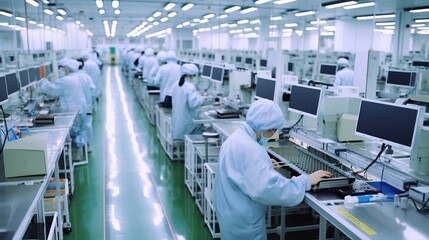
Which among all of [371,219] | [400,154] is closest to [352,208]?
[371,219]

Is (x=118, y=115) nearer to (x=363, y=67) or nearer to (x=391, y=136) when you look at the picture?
(x=363, y=67)

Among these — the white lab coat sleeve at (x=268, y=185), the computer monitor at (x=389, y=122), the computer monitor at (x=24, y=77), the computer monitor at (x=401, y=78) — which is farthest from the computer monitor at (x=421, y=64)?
the computer monitor at (x=24, y=77)

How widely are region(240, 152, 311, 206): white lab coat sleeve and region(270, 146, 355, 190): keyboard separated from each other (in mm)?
148

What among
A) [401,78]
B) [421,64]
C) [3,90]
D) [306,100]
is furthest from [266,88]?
[421,64]

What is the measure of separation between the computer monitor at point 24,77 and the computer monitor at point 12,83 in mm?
316

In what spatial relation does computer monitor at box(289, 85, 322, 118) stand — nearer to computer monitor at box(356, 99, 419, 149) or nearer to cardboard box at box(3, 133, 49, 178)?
computer monitor at box(356, 99, 419, 149)

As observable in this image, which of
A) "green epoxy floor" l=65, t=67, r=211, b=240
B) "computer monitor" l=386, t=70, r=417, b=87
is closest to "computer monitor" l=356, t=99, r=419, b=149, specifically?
"green epoxy floor" l=65, t=67, r=211, b=240

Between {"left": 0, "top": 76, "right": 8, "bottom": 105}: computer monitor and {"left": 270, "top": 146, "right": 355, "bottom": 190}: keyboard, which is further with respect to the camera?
{"left": 0, "top": 76, "right": 8, "bottom": 105}: computer monitor

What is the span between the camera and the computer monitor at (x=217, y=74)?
6.12 meters

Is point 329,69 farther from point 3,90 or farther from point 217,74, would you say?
point 3,90

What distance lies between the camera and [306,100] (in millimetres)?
3316

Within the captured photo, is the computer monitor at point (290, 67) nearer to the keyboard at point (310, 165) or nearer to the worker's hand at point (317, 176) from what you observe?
the keyboard at point (310, 165)

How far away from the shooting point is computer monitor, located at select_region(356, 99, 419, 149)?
87.7 inches

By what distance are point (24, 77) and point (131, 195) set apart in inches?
78.4
